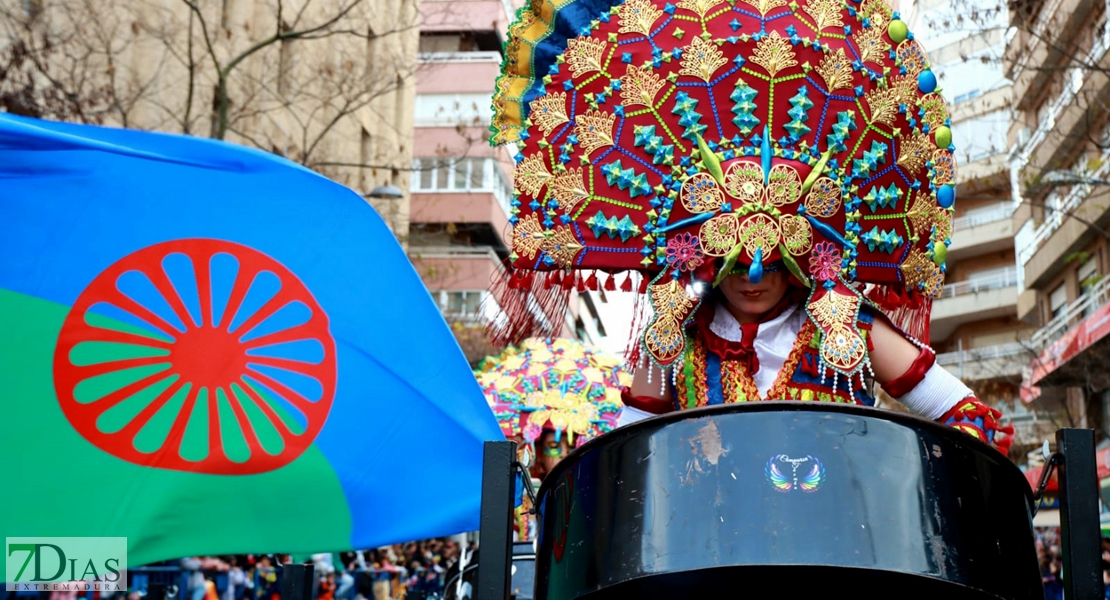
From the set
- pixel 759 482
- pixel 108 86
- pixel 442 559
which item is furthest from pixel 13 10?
pixel 759 482

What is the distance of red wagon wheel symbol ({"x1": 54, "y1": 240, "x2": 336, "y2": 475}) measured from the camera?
3736 mm

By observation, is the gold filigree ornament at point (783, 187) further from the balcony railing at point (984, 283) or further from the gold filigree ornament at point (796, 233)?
the balcony railing at point (984, 283)

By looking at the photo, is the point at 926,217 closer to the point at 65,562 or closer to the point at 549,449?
the point at 65,562

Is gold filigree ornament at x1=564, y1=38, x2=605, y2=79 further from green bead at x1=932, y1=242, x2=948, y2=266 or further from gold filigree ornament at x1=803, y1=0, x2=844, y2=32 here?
green bead at x1=932, y1=242, x2=948, y2=266

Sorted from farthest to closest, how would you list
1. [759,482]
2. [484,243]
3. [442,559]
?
[484,243] < [442,559] < [759,482]

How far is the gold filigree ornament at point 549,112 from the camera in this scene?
3.48 metres

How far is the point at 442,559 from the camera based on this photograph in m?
14.7

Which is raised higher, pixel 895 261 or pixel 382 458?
pixel 895 261

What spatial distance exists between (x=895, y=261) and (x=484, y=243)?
32.0 meters

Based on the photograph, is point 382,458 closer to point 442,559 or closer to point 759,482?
point 759,482

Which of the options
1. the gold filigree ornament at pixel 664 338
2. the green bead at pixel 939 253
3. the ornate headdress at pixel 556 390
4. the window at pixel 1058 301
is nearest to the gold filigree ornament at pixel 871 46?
the green bead at pixel 939 253

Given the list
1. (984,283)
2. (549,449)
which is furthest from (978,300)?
(549,449)

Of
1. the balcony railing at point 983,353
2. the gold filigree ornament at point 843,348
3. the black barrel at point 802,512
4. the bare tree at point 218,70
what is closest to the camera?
the black barrel at point 802,512

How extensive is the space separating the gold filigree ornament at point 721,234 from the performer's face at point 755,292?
Result: 129 mm
